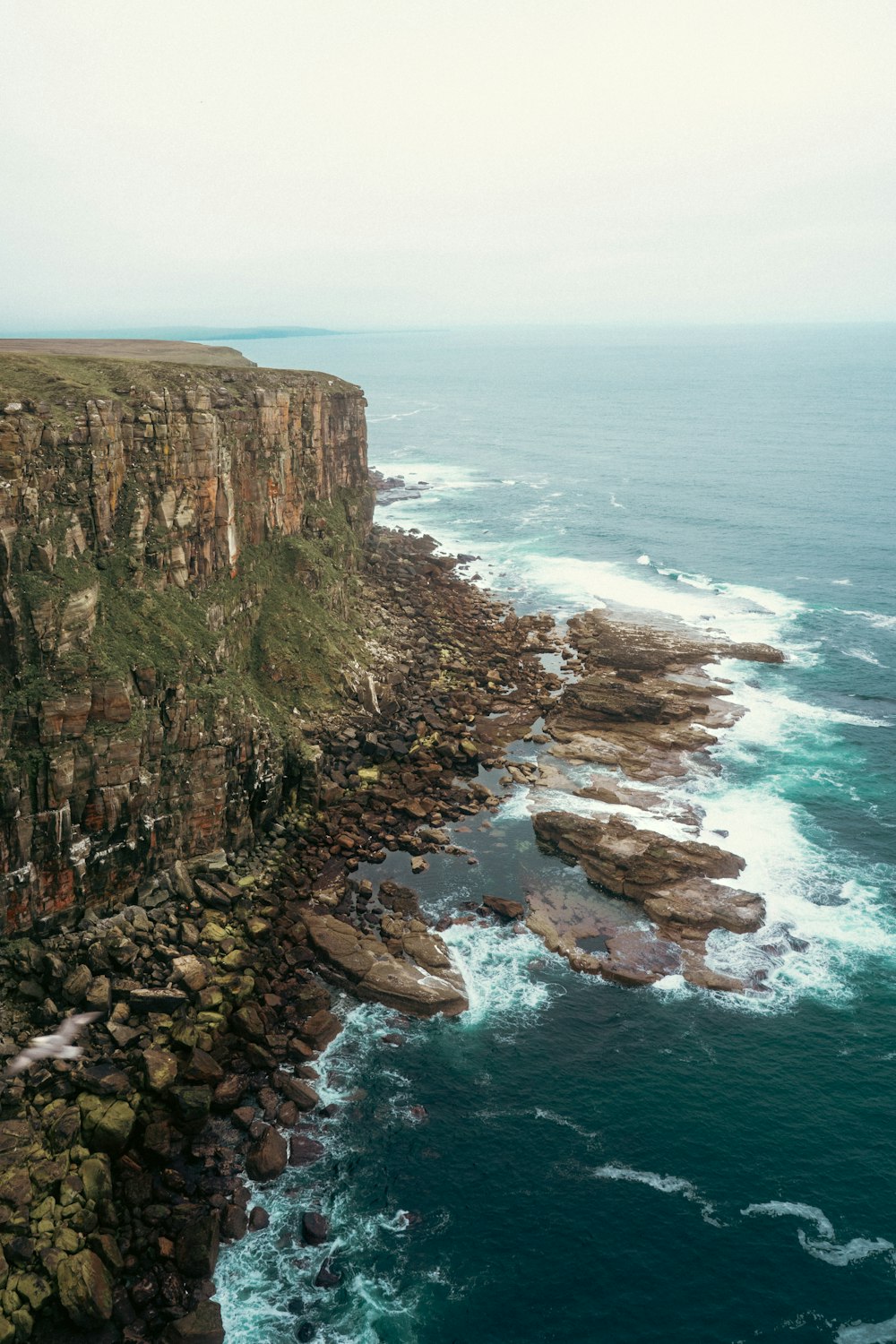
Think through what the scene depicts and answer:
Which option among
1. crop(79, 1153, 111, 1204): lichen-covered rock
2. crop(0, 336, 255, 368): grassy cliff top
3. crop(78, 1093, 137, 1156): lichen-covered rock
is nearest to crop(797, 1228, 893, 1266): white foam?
crop(79, 1153, 111, 1204): lichen-covered rock

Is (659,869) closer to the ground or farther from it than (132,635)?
closer to the ground

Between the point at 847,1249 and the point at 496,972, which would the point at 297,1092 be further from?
the point at 847,1249

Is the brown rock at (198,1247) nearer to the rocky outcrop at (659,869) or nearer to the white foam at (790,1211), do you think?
the white foam at (790,1211)

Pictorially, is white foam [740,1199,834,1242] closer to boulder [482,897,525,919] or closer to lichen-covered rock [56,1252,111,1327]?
boulder [482,897,525,919]

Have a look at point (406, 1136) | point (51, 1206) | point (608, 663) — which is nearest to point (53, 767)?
point (51, 1206)

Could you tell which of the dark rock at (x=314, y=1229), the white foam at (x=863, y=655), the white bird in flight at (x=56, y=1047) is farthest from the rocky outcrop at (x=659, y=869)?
the white foam at (x=863, y=655)

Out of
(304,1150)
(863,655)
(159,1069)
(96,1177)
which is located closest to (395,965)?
(304,1150)
